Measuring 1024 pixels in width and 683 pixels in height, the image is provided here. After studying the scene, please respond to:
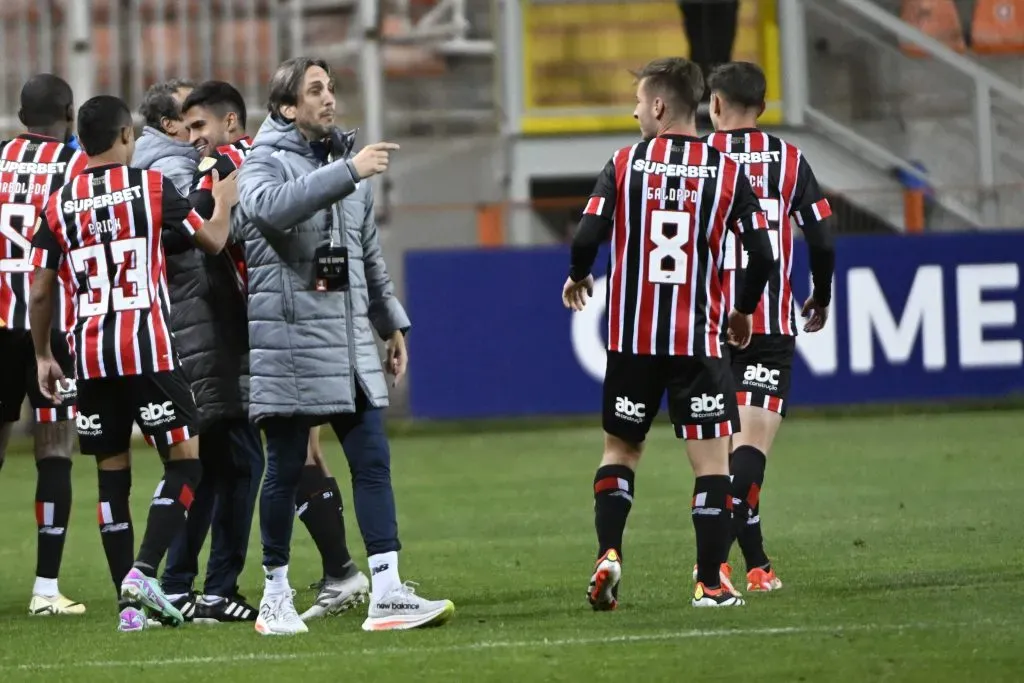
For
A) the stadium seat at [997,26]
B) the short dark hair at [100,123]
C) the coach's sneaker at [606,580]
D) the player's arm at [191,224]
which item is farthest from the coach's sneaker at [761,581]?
the stadium seat at [997,26]

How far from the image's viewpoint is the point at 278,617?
6984 mm

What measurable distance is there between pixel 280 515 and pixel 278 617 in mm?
335

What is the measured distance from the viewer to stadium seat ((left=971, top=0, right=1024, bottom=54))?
1836 centimetres

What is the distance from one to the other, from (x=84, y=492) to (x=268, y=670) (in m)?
6.92

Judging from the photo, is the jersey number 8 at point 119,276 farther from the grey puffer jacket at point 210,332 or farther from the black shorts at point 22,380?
the black shorts at point 22,380

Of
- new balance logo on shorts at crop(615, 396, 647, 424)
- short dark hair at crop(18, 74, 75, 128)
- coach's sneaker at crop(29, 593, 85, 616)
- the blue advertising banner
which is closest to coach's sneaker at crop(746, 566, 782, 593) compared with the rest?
new balance logo on shorts at crop(615, 396, 647, 424)

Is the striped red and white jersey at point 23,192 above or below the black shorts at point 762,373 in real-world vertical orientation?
above

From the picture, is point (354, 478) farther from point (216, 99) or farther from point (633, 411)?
point (216, 99)

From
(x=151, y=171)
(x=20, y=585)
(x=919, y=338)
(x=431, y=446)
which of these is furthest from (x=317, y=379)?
(x=919, y=338)

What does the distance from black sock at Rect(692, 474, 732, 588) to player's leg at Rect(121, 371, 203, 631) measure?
1.76 metres

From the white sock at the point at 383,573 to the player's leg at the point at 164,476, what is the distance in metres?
0.79

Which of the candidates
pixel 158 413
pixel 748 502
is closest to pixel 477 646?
pixel 158 413

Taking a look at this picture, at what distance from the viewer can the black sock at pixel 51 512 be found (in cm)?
827

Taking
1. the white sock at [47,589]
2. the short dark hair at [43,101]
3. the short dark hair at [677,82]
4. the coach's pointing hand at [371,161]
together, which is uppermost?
the short dark hair at [43,101]
